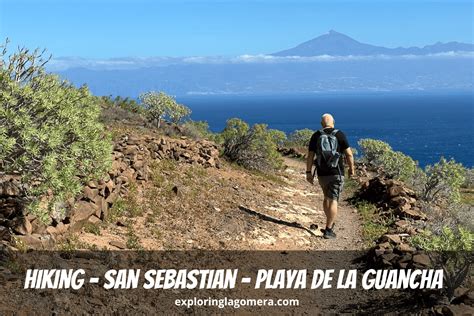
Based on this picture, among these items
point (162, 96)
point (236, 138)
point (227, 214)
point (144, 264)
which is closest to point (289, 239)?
point (227, 214)

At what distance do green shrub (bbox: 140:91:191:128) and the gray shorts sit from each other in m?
16.4

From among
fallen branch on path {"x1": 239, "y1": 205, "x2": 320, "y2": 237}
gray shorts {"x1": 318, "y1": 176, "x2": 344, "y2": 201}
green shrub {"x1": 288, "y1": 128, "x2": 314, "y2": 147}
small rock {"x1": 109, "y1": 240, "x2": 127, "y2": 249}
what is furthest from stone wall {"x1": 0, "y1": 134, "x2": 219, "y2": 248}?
green shrub {"x1": 288, "y1": 128, "x2": 314, "y2": 147}

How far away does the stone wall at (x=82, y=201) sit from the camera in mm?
8883

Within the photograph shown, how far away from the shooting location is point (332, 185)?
1198cm

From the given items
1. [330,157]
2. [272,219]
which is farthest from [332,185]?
[272,219]

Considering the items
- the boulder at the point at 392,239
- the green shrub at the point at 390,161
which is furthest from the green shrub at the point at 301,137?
the boulder at the point at 392,239

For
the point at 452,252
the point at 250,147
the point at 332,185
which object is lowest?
the point at 452,252

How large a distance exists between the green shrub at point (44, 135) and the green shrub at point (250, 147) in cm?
1335

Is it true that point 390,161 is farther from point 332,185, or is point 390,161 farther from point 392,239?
point 392,239

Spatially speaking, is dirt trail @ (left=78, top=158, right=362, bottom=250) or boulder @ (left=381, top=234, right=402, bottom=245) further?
boulder @ (left=381, top=234, right=402, bottom=245)

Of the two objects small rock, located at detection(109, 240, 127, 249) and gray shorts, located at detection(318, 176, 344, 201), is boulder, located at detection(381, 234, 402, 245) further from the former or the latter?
small rock, located at detection(109, 240, 127, 249)

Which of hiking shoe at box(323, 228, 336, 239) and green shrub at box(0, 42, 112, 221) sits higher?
green shrub at box(0, 42, 112, 221)

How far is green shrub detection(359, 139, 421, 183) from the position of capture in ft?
91.3

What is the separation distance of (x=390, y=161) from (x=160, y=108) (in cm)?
1592
